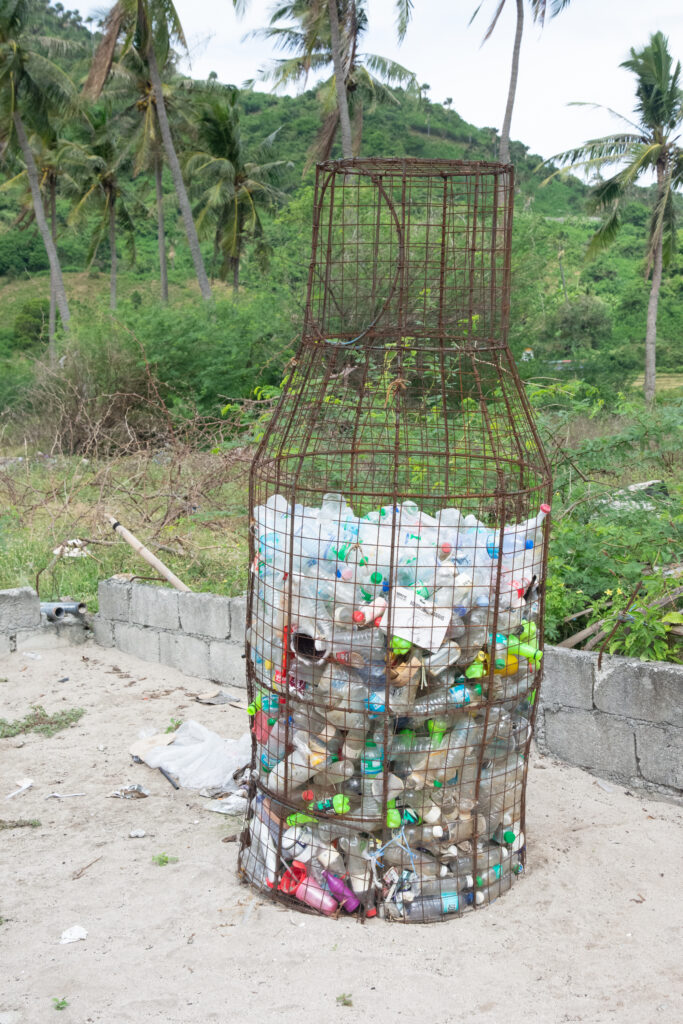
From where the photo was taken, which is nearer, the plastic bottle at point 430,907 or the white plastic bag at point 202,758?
the plastic bottle at point 430,907

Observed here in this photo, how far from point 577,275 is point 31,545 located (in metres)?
32.0

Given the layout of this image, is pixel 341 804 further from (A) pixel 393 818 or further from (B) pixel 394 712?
(B) pixel 394 712

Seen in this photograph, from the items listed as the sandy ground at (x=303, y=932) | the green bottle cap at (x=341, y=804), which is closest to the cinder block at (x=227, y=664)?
the sandy ground at (x=303, y=932)

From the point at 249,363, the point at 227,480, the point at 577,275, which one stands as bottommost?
the point at 227,480

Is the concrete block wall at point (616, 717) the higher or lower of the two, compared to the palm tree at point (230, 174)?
lower

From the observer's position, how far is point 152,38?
61.6ft

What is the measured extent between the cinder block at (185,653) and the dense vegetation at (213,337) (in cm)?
46

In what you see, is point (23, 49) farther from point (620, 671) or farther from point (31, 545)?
point (620, 671)

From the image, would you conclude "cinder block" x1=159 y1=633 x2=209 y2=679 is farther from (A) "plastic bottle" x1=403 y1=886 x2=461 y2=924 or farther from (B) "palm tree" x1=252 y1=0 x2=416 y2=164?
(B) "palm tree" x1=252 y1=0 x2=416 y2=164

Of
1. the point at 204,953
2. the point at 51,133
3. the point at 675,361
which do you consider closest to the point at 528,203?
the point at 675,361

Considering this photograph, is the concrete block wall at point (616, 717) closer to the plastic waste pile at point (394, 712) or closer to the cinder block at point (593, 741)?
the cinder block at point (593, 741)

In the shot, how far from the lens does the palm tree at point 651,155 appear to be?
1872 cm

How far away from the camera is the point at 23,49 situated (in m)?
20.0

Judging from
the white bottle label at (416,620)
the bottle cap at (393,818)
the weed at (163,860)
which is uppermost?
the white bottle label at (416,620)
